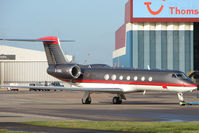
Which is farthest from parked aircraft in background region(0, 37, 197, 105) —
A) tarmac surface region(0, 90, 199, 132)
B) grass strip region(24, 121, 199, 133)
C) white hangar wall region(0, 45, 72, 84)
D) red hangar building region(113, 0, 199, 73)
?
white hangar wall region(0, 45, 72, 84)

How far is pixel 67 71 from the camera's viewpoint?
37906mm

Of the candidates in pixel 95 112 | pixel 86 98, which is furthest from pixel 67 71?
pixel 95 112

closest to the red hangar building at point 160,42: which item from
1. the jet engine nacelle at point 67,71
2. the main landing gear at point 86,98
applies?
the jet engine nacelle at point 67,71

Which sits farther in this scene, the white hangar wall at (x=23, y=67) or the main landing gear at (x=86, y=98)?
the white hangar wall at (x=23, y=67)

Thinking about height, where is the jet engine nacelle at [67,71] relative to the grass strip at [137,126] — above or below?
above

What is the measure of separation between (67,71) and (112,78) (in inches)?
139

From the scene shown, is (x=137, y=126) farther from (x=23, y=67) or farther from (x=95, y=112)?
(x=23, y=67)

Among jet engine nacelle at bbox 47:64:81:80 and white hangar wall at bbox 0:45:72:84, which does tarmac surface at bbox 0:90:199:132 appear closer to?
jet engine nacelle at bbox 47:64:81:80

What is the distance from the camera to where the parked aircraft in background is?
35.7 metres

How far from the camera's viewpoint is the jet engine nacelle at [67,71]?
37.9m

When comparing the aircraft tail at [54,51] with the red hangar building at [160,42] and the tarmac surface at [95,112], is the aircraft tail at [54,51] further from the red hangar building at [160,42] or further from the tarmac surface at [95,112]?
the red hangar building at [160,42]

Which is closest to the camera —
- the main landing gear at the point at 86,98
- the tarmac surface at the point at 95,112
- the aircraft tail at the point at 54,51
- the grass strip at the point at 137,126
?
the grass strip at the point at 137,126

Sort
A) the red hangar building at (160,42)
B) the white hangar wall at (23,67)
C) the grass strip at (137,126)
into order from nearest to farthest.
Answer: the grass strip at (137,126) < the red hangar building at (160,42) < the white hangar wall at (23,67)

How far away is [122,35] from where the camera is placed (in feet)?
372
